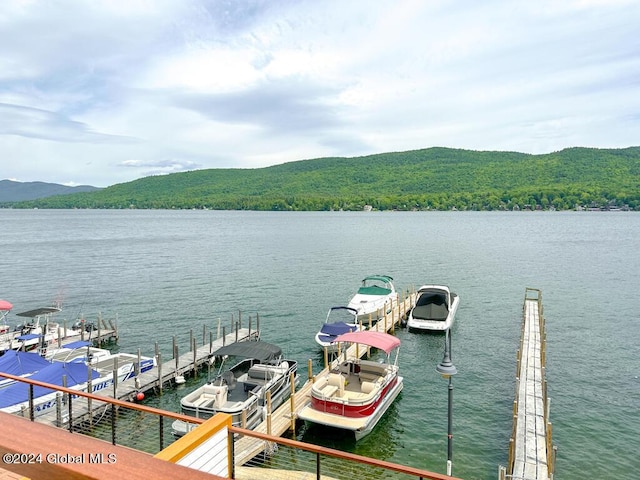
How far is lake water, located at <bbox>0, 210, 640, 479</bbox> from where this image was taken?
17844 millimetres

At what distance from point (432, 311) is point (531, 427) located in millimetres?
16702

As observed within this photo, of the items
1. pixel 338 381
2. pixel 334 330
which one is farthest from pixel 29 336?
pixel 338 381

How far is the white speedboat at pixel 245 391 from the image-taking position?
17203 mm

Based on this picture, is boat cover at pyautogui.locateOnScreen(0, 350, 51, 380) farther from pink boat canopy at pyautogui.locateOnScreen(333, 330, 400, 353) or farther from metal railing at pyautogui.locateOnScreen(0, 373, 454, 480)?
pink boat canopy at pyautogui.locateOnScreen(333, 330, 400, 353)

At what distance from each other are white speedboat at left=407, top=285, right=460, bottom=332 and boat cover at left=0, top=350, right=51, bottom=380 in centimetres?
2216

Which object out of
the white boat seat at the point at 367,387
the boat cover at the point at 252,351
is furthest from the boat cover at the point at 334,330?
the white boat seat at the point at 367,387

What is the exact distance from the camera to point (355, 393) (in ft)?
63.0

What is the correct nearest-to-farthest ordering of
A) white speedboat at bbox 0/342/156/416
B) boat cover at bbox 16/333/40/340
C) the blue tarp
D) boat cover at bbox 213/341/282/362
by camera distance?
1. white speedboat at bbox 0/342/156/416
2. boat cover at bbox 213/341/282/362
3. the blue tarp
4. boat cover at bbox 16/333/40/340

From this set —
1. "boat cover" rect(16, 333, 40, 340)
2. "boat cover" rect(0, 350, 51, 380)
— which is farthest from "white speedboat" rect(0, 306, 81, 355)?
"boat cover" rect(0, 350, 51, 380)

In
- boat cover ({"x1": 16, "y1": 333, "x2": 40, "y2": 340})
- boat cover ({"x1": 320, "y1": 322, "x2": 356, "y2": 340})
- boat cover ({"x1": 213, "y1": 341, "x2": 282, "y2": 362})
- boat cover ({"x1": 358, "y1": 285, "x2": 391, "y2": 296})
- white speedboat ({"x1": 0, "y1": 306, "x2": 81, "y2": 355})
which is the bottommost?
white speedboat ({"x1": 0, "y1": 306, "x2": 81, "y2": 355})

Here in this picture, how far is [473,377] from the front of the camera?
2372cm

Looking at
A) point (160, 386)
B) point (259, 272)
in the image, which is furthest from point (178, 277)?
point (160, 386)

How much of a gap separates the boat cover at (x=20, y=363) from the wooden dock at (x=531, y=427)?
20086 millimetres

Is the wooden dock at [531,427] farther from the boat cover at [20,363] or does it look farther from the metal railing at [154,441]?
the boat cover at [20,363]
